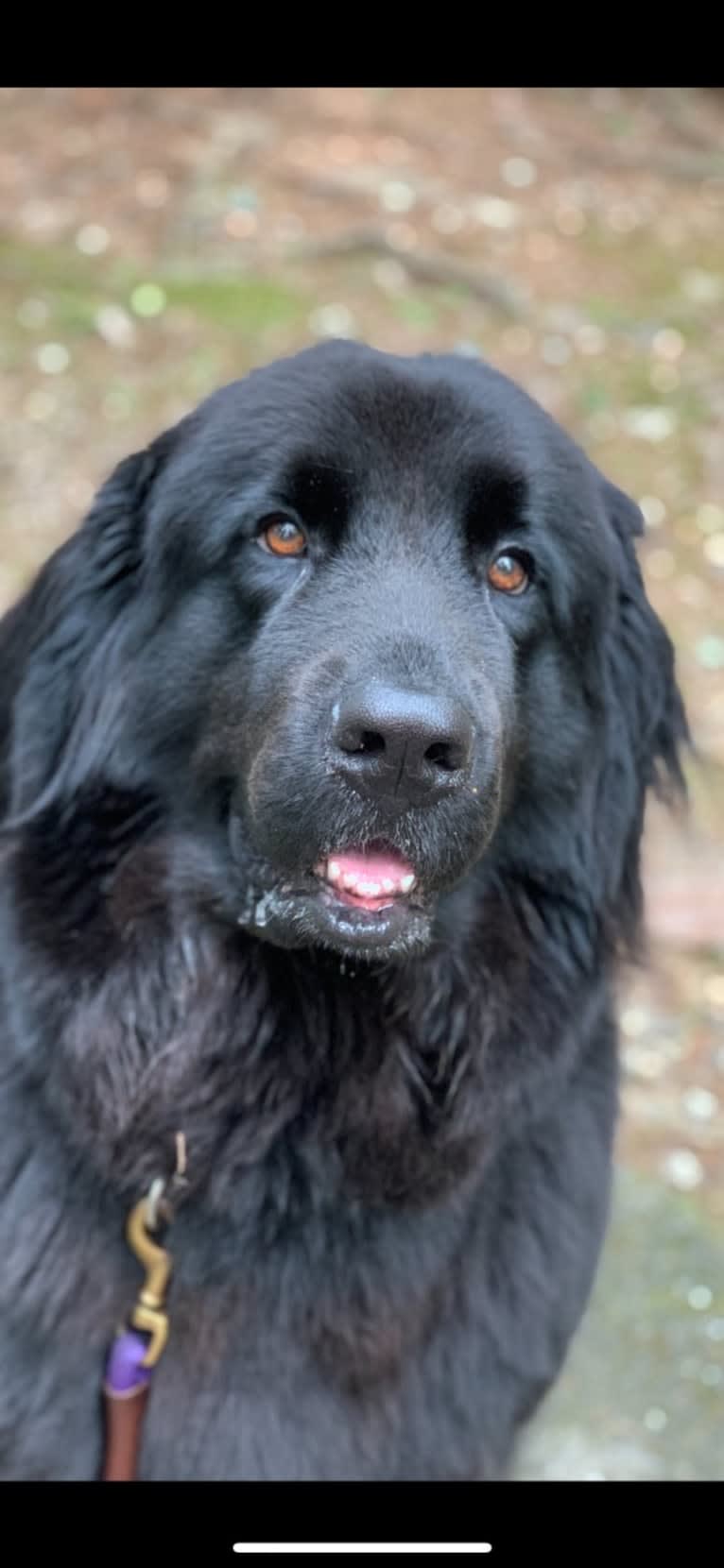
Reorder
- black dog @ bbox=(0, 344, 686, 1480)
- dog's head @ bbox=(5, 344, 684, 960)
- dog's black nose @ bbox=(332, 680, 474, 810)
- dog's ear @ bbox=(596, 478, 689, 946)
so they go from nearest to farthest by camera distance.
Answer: dog's black nose @ bbox=(332, 680, 474, 810), dog's head @ bbox=(5, 344, 684, 960), black dog @ bbox=(0, 344, 686, 1480), dog's ear @ bbox=(596, 478, 689, 946)

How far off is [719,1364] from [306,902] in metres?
1.66

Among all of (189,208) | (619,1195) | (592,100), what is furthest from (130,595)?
(592,100)

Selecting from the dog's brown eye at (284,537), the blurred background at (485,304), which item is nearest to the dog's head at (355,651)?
the dog's brown eye at (284,537)

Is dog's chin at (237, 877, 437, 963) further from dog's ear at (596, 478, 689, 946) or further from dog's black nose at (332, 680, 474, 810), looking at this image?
dog's ear at (596, 478, 689, 946)

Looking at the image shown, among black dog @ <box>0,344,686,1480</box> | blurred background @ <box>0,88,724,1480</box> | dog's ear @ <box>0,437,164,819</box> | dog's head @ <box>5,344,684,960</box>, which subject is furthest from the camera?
blurred background @ <box>0,88,724,1480</box>

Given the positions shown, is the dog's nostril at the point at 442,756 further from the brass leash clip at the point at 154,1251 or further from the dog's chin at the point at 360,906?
the brass leash clip at the point at 154,1251

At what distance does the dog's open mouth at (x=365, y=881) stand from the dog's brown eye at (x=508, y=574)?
1.66 feet

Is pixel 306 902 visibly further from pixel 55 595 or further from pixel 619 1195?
pixel 619 1195

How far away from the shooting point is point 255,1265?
2.30 metres

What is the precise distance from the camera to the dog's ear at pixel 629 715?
254 centimetres

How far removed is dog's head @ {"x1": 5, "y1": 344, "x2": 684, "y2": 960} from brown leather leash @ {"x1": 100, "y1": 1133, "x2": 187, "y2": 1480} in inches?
17.0

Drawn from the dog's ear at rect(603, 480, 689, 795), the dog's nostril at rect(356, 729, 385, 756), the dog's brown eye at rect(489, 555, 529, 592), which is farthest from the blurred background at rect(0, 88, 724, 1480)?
the dog's nostril at rect(356, 729, 385, 756)

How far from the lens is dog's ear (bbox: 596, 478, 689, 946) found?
2535 millimetres

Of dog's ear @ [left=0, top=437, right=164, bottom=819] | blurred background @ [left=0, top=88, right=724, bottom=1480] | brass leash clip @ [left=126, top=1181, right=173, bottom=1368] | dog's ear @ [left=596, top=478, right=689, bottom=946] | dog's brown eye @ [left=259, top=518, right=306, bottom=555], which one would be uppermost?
dog's brown eye @ [left=259, top=518, right=306, bottom=555]
